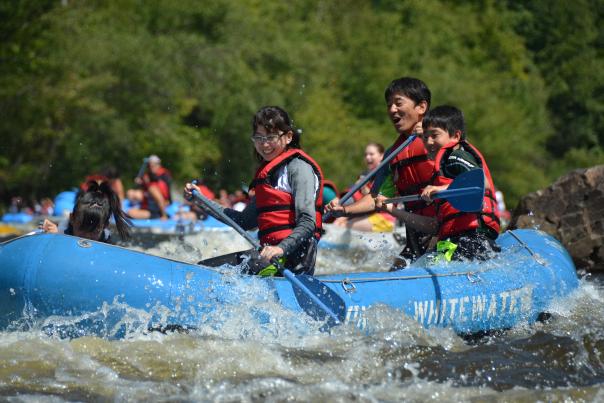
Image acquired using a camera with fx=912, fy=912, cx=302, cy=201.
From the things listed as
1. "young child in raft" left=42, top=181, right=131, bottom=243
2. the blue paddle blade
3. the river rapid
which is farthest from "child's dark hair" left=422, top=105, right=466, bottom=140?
"young child in raft" left=42, top=181, right=131, bottom=243

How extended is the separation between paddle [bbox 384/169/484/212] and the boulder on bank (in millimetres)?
→ 3901

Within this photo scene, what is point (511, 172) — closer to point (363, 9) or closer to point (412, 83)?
point (363, 9)

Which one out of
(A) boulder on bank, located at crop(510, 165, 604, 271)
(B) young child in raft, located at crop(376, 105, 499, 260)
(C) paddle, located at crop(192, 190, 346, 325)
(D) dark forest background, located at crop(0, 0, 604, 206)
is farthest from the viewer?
(D) dark forest background, located at crop(0, 0, 604, 206)

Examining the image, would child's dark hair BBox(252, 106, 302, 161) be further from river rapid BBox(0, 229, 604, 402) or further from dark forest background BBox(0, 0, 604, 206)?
dark forest background BBox(0, 0, 604, 206)

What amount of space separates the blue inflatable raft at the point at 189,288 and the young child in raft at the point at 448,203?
13 centimetres

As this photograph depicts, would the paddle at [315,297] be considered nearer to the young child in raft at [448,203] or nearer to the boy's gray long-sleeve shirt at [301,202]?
the boy's gray long-sleeve shirt at [301,202]

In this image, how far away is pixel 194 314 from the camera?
14.6ft

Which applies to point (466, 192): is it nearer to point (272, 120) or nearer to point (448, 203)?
point (448, 203)

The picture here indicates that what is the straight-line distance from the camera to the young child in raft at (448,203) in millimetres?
5223

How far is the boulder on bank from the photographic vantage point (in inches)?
340

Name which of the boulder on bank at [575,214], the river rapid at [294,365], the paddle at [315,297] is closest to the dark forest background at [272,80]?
the boulder on bank at [575,214]

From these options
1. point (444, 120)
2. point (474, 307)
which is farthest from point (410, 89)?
point (474, 307)

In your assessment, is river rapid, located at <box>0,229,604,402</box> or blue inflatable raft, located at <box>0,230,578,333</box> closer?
river rapid, located at <box>0,229,604,402</box>

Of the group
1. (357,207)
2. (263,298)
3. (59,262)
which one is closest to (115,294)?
(59,262)
